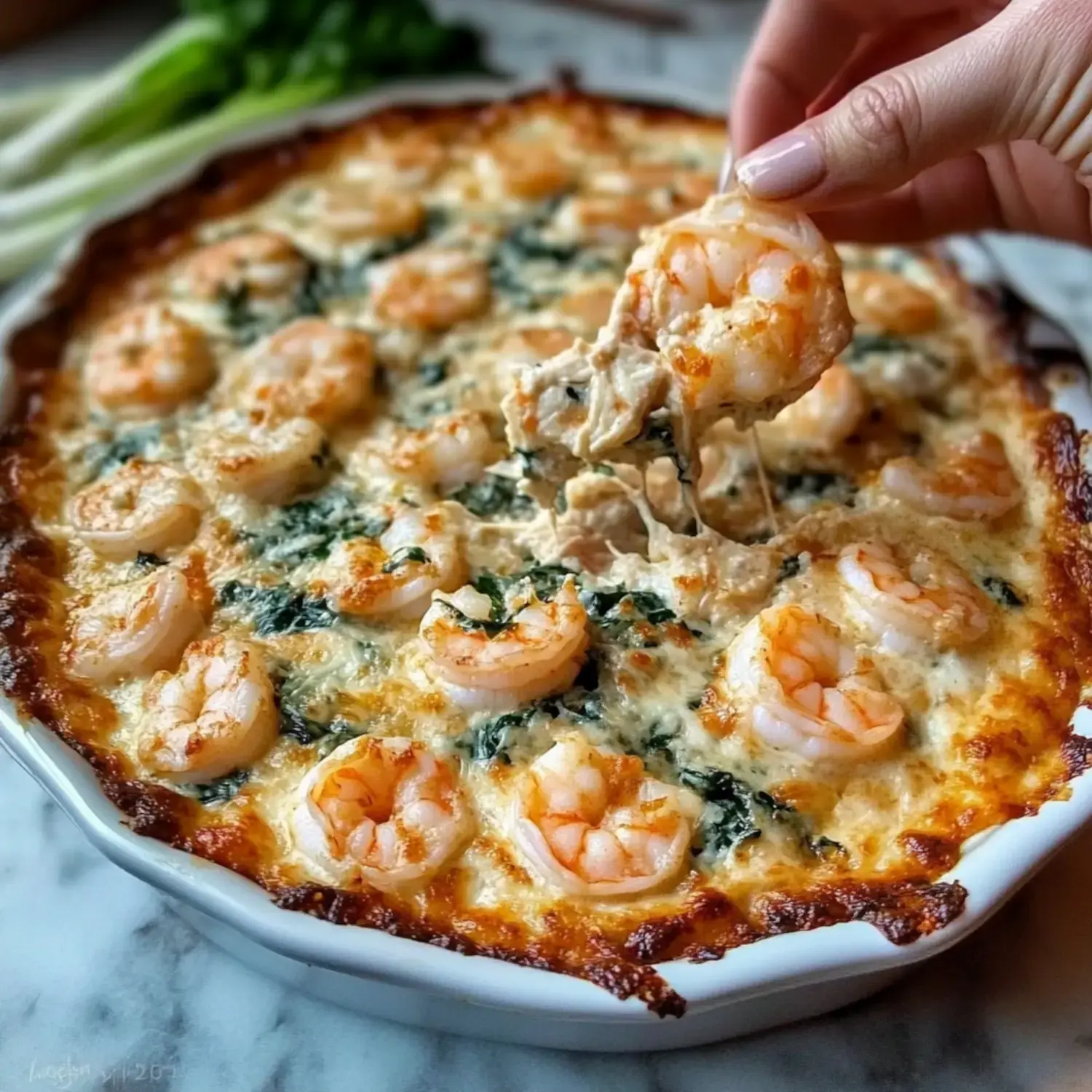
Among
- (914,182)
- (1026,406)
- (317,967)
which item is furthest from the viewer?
(914,182)

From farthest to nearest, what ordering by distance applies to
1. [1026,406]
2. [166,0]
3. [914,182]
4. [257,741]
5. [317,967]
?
1. [166,0]
2. [914,182]
3. [1026,406]
4. [257,741]
5. [317,967]

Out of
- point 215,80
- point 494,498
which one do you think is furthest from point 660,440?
point 215,80

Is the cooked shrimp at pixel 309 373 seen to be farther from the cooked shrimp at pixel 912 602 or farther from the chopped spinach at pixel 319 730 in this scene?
the cooked shrimp at pixel 912 602

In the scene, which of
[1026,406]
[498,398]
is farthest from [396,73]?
[1026,406]

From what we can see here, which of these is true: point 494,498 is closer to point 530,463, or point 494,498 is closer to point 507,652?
point 530,463

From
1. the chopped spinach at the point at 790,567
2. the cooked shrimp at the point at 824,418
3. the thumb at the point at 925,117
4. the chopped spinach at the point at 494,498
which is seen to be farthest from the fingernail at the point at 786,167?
the chopped spinach at the point at 494,498

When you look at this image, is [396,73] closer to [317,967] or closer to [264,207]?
[264,207]

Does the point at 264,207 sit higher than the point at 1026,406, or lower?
higher
